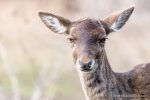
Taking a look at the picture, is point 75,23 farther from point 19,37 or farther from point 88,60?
point 19,37

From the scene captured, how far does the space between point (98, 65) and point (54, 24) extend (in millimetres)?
1182

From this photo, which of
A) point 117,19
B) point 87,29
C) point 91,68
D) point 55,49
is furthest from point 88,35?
point 55,49

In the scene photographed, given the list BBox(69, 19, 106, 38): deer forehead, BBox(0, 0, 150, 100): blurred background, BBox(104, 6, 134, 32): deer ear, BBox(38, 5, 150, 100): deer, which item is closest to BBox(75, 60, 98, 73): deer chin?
BBox(38, 5, 150, 100): deer

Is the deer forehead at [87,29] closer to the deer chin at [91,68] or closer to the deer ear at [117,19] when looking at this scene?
the deer ear at [117,19]

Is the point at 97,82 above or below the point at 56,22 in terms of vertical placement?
below

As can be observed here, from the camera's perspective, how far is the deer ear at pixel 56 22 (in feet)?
51.0

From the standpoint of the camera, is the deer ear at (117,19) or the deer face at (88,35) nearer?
the deer face at (88,35)

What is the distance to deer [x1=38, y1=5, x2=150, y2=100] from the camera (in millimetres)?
14859

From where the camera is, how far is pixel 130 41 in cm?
2483

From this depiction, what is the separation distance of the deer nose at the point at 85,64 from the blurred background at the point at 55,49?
7012 millimetres

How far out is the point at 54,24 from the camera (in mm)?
15766

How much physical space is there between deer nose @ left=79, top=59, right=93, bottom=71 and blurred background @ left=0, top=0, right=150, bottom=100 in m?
7.01

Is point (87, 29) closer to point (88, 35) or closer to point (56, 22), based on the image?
point (88, 35)

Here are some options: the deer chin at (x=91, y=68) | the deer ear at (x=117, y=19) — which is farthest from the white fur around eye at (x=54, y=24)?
the deer chin at (x=91, y=68)
